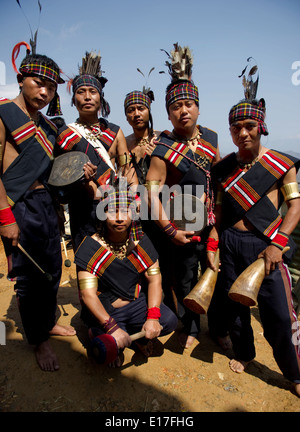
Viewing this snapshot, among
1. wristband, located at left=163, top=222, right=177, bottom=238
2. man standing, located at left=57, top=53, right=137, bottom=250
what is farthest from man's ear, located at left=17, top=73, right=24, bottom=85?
wristband, located at left=163, top=222, right=177, bottom=238

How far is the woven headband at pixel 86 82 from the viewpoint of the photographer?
3221 millimetres

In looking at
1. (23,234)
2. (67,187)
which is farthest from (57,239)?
(67,187)

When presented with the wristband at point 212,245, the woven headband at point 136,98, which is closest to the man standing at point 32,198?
the woven headband at point 136,98

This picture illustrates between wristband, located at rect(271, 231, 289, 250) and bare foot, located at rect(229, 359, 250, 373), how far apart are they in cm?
144

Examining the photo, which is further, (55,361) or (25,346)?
(25,346)

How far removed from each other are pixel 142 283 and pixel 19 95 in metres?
2.45

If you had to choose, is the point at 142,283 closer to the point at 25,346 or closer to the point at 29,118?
the point at 25,346

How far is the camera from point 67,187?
111 inches

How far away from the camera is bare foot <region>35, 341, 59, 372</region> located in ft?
9.20

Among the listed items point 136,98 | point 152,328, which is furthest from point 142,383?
point 136,98

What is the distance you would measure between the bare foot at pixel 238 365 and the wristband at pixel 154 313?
103 cm

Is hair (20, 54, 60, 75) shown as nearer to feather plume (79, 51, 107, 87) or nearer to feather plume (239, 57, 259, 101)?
feather plume (79, 51, 107, 87)

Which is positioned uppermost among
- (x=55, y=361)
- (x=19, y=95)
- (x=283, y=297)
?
(x=19, y=95)

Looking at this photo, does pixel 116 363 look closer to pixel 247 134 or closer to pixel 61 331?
pixel 61 331
